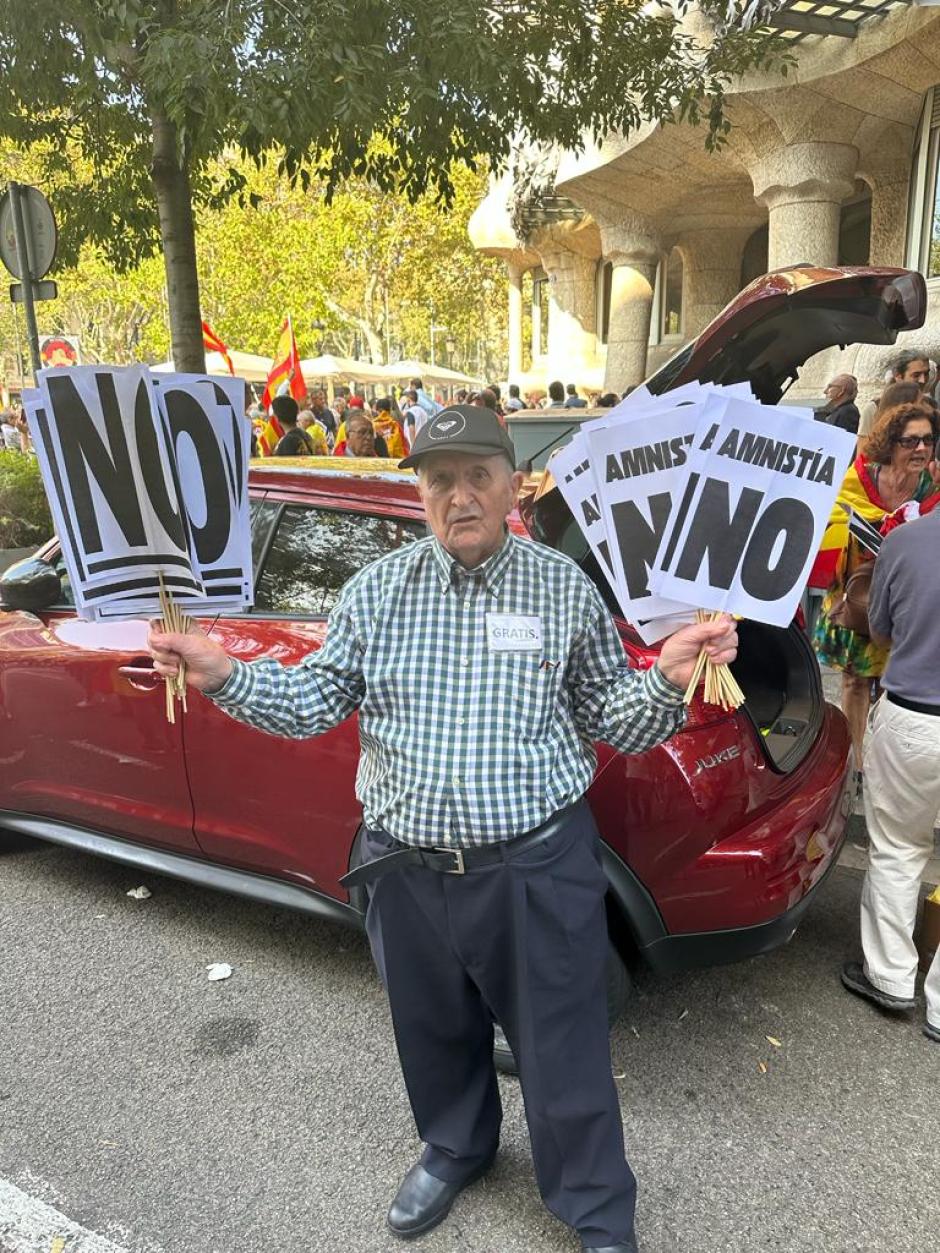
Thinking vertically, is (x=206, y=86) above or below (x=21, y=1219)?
above

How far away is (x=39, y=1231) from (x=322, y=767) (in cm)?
135

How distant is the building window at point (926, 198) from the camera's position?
39.7 feet

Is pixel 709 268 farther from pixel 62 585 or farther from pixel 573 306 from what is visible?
pixel 62 585

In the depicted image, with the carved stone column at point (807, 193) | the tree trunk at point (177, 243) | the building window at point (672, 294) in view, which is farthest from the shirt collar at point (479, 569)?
the building window at point (672, 294)

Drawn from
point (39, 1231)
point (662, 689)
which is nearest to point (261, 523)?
point (662, 689)

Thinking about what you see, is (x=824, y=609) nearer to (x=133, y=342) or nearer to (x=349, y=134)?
(x=349, y=134)

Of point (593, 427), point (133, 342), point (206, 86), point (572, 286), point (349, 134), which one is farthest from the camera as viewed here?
point (133, 342)

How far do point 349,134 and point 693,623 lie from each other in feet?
16.2

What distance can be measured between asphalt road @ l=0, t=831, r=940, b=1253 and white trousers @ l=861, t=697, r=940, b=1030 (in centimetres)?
19

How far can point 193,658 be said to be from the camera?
1998 mm

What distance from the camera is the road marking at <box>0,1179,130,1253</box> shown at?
88.5 inches

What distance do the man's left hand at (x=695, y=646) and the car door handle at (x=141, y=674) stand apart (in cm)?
200

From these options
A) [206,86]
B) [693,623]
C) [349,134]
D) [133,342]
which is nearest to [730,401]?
[693,623]

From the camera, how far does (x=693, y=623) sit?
6.40 feet
